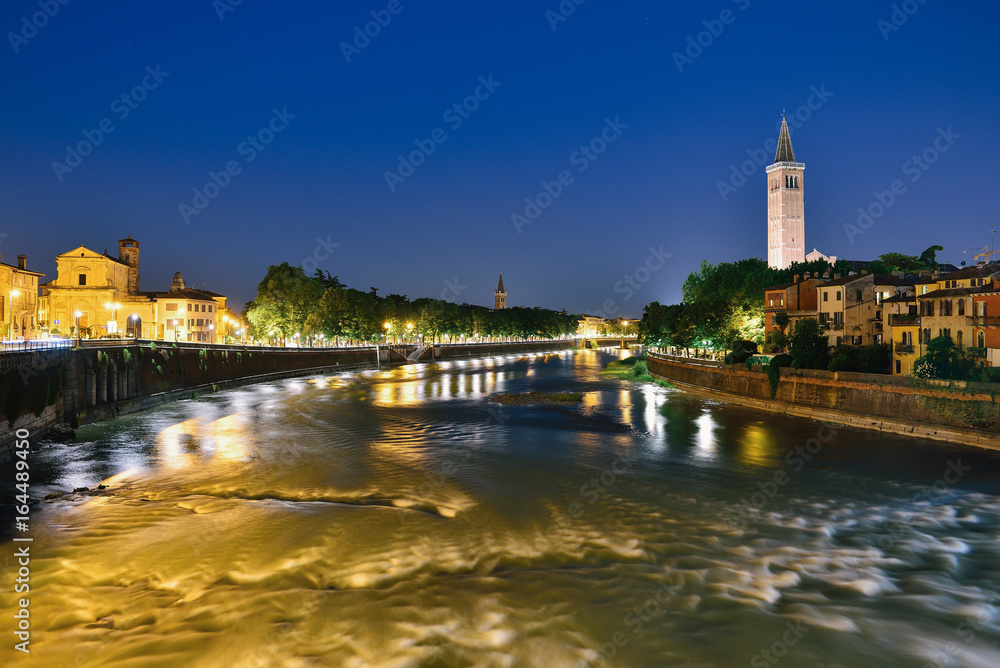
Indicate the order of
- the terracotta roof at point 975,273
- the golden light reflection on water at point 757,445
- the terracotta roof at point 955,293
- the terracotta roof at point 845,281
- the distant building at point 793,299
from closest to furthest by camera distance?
1. the golden light reflection on water at point 757,445
2. the terracotta roof at point 955,293
3. the terracotta roof at point 975,273
4. the terracotta roof at point 845,281
5. the distant building at point 793,299

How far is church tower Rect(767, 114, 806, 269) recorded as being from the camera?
140625 millimetres

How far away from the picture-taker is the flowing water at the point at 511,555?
905 cm

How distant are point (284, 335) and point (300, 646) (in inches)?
2698

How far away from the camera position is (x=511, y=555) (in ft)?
40.3

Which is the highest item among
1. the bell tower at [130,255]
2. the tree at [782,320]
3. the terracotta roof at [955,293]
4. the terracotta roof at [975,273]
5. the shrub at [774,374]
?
the bell tower at [130,255]

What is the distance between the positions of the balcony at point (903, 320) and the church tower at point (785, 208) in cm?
11239

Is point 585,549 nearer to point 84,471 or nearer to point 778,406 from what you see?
point 84,471

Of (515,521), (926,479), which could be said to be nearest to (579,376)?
(926,479)

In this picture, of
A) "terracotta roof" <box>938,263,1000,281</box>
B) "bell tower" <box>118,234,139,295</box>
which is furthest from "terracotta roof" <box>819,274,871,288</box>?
"bell tower" <box>118,234,139,295</box>

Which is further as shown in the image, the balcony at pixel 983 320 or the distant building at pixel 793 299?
the distant building at pixel 793 299

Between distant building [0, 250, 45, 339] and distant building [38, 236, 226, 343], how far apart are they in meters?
8.26

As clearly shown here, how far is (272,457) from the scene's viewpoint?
71.3ft

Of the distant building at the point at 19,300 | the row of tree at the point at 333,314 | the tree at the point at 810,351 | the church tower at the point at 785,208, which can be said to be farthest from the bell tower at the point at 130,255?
the church tower at the point at 785,208

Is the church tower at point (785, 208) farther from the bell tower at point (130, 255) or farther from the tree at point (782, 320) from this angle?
the bell tower at point (130, 255)
